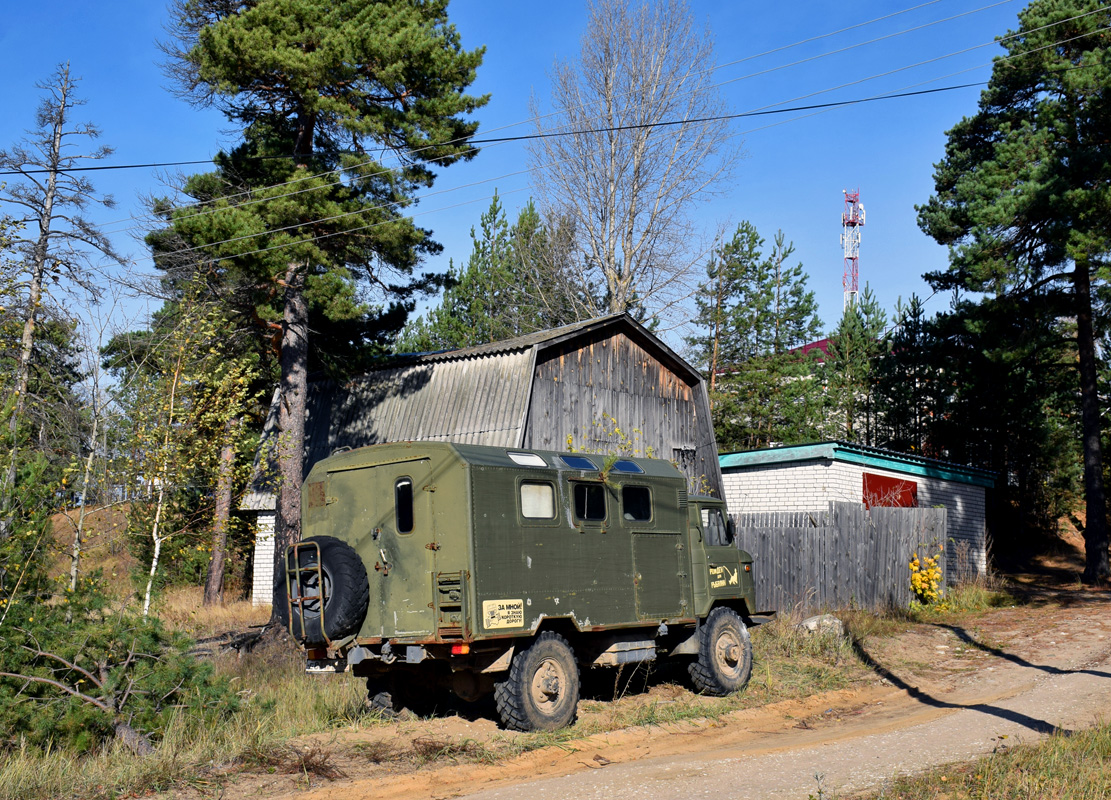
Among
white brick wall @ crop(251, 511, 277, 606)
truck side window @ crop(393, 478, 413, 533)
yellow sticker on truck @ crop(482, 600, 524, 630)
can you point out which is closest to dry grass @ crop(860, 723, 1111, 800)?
yellow sticker on truck @ crop(482, 600, 524, 630)

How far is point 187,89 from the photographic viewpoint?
18188mm

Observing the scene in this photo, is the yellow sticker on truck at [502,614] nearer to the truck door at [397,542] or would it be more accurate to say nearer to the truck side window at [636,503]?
the truck door at [397,542]

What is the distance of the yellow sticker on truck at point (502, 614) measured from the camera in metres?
9.27

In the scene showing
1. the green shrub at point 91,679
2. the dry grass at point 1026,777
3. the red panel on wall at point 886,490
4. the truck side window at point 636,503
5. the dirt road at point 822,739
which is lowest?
the dirt road at point 822,739

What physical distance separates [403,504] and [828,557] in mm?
11257

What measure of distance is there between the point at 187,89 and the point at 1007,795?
60.0 ft

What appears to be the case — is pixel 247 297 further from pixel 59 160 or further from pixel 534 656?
pixel 534 656

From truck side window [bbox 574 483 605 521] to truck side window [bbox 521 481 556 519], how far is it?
1.29 ft

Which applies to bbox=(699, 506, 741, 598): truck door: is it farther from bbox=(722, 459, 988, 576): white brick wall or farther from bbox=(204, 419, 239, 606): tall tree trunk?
bbox=(722, 459, 988, 576): white brick wall

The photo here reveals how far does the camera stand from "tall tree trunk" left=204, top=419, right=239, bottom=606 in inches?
594

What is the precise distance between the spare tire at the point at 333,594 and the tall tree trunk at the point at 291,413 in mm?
6014

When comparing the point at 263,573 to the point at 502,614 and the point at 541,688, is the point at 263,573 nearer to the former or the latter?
the point at 541,688

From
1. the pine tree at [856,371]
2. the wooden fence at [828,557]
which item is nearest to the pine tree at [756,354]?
the pine tree at [856,371]

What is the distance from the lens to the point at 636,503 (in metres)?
11.5
